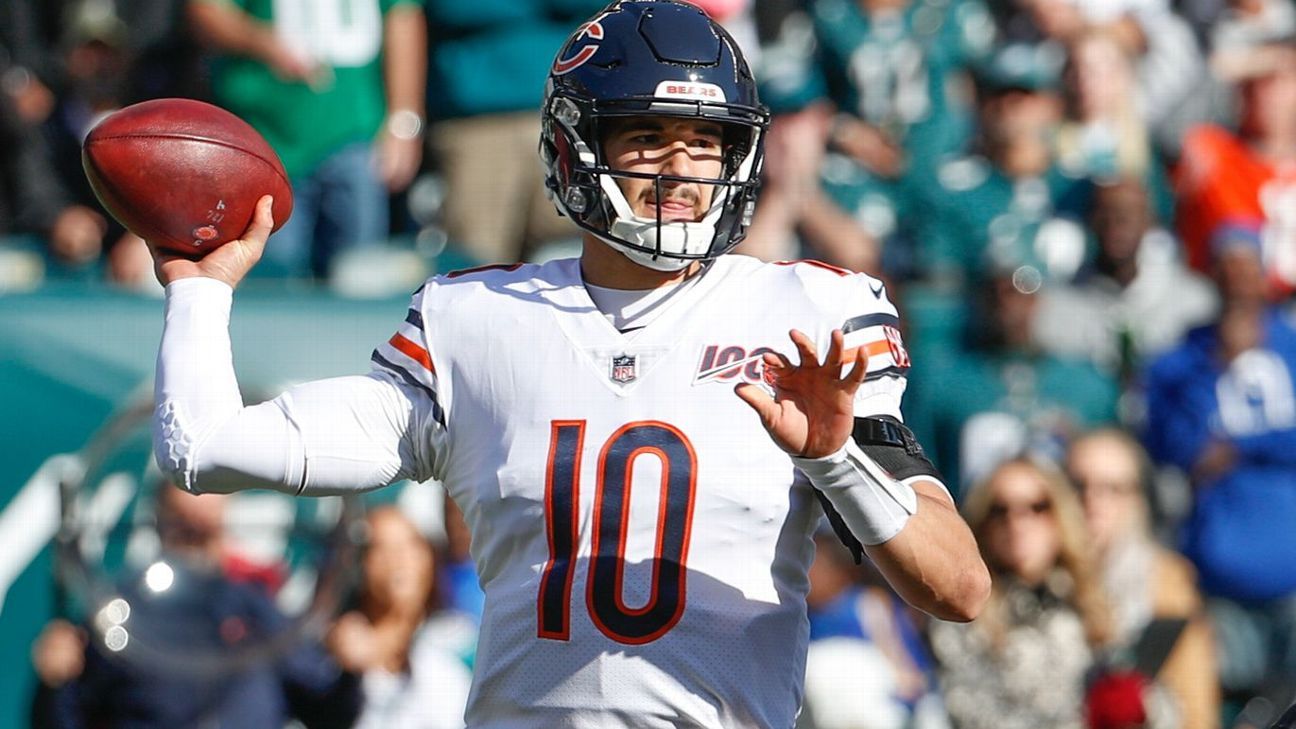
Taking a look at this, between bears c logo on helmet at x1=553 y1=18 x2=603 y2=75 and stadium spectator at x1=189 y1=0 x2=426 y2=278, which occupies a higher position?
bears c logo on helmet at x1=553 y1=18 x2=603 y2=75

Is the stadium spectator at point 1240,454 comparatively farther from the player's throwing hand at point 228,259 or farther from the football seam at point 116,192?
the football seam at point 116,192

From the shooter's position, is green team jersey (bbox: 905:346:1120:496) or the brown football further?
green team jersey (bbox: 905:346:1120:496)

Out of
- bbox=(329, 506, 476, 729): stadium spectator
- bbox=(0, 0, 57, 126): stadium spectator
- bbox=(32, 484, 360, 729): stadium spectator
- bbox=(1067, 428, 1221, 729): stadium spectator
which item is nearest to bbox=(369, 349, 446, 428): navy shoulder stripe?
bbox=(329, 506, 476, 729): stadium spectator

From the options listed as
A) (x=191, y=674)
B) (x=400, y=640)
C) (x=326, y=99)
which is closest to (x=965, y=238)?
(x=326, y=99)

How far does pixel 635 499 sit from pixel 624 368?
0.20 m

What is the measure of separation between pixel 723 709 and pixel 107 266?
14.6 feet

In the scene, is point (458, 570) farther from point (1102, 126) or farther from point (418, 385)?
point (1102, 126)

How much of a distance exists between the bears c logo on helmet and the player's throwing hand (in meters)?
0.50

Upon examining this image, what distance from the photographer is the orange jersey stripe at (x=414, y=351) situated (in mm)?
2916

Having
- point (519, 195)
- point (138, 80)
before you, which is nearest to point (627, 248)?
point (519, 195)

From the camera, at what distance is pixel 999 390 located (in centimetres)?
643

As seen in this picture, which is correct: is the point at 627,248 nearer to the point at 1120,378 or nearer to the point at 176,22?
the point at 1120,378

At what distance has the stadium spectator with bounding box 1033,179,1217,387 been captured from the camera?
265 inches

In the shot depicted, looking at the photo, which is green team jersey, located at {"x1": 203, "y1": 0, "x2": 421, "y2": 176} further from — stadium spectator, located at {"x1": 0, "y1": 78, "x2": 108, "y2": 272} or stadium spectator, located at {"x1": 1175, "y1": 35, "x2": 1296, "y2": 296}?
stadium spectator, located at {"x1": 1175, "y1": 35, "x2": 1296, "y2": 296}
